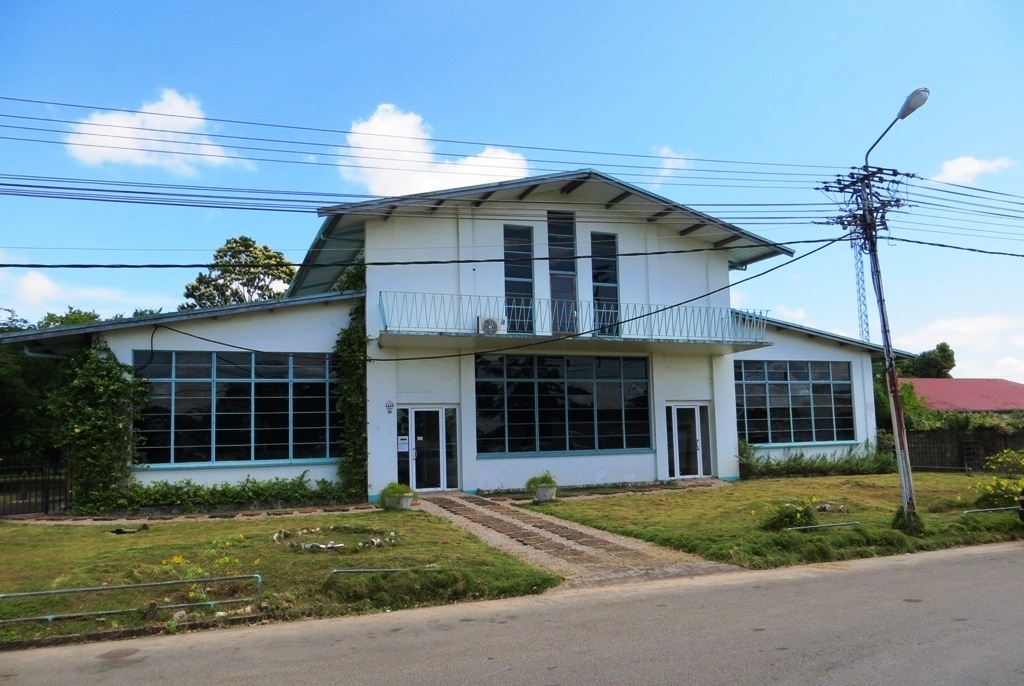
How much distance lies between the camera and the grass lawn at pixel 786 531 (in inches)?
440

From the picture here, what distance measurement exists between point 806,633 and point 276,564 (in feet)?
21.0

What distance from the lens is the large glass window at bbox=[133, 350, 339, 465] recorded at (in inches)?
636

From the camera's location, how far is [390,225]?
18.2 metres

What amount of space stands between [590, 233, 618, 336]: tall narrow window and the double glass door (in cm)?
472

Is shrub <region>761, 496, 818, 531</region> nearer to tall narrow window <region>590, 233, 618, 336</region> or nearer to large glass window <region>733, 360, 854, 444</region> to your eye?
tall narrow window <region>590, 233, 618, 336</region>

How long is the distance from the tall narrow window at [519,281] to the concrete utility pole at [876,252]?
7.57 m

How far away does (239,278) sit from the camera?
146 feet

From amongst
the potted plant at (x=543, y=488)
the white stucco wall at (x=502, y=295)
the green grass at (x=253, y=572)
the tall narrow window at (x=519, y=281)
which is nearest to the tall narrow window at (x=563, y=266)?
the white stucco wall at (x=502, y=295)

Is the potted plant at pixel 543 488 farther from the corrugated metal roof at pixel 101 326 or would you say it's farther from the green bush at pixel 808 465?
the green bush at pixel 808 465

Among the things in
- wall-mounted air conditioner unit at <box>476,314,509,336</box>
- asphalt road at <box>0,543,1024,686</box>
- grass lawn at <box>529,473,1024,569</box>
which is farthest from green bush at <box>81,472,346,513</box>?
asphalt road at <box>0,543,1024,686</box>

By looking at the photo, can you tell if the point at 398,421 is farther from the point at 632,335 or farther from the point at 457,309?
the point at 632,335

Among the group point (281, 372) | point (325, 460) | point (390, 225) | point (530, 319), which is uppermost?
point (390, 225)

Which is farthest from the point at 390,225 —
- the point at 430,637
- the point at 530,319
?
the point at 430,637

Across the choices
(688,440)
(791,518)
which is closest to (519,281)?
(688,440)
